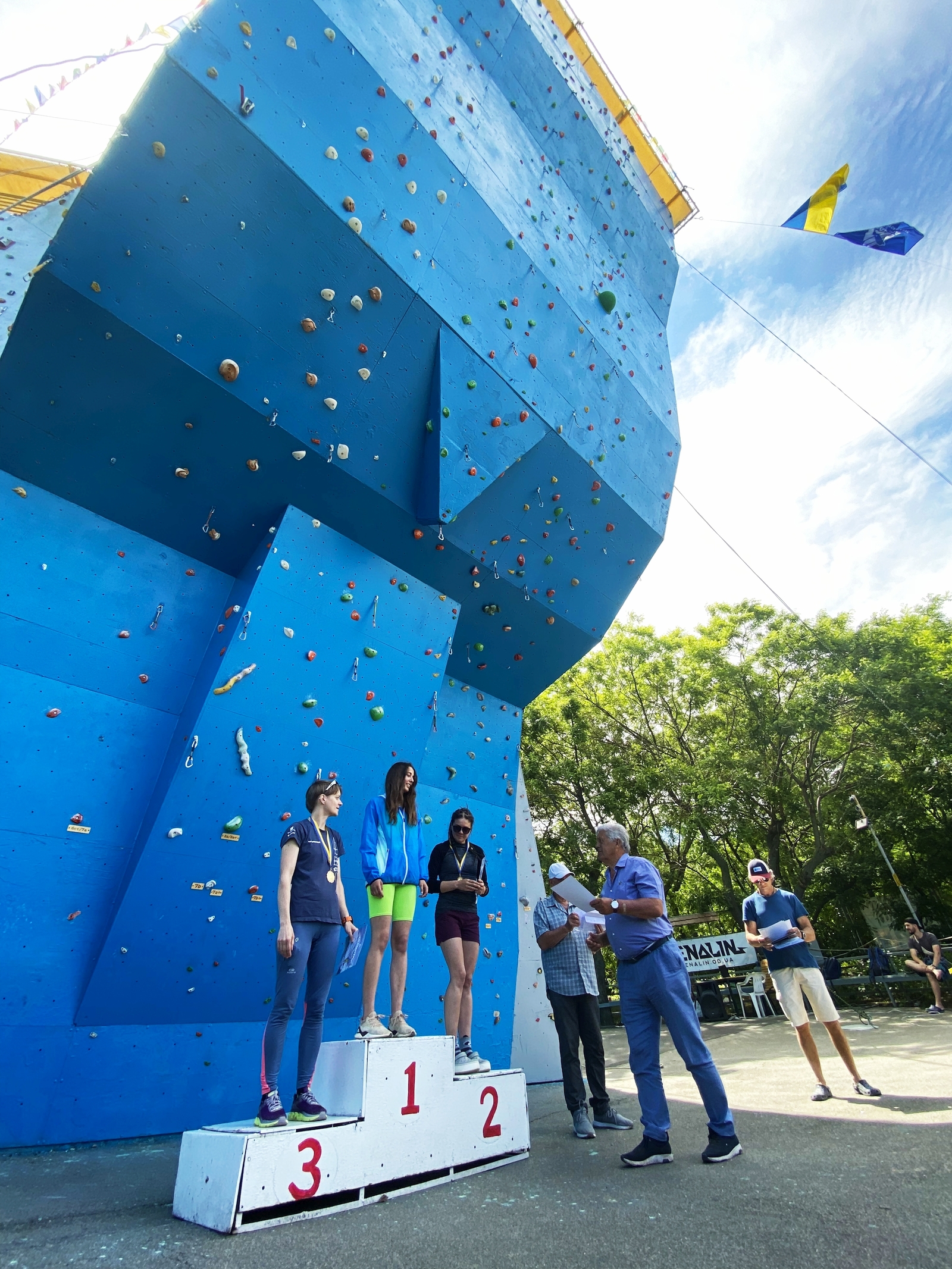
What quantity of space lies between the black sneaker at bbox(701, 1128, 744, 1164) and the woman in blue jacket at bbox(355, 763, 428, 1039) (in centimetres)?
155

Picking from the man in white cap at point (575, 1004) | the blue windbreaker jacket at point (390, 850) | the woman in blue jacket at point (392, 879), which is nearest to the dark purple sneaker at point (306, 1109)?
the woman in blue jacket at point (392, 879)

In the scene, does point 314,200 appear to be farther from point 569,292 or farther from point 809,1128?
point 809,1128

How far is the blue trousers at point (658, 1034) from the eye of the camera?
310 centimetres

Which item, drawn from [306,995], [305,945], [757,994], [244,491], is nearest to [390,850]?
[305,945]

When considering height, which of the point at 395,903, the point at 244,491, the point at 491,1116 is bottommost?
the point at 491,1116

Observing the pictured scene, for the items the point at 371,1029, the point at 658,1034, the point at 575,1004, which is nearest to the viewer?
the point at 658,1034

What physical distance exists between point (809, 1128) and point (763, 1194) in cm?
139

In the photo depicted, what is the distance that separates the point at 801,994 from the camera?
15.5ft

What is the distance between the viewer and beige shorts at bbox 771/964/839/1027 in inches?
176

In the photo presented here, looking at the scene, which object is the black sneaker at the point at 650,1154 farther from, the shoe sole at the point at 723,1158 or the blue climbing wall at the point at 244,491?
the blue climbing wall at the point at 244,491

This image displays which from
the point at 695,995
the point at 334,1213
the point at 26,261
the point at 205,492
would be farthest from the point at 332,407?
the point at 695,995

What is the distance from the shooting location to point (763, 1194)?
2465mm

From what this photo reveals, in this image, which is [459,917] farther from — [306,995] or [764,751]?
[764,751]

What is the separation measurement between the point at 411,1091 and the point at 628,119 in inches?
412
